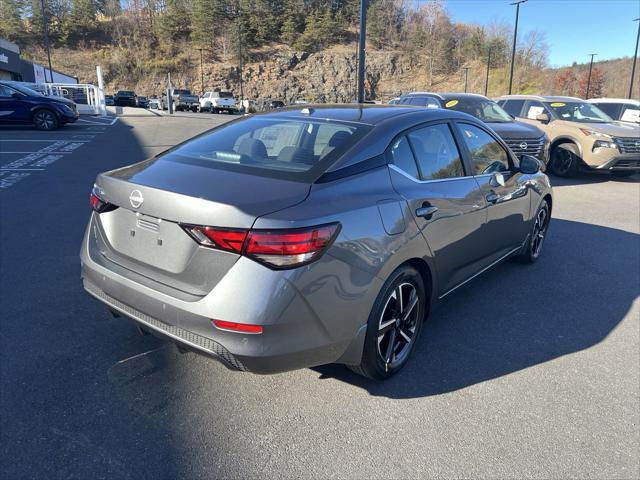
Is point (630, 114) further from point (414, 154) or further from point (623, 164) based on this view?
point (414, 154)

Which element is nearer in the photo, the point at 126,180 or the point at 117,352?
the point at 126,180

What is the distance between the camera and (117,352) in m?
3.15

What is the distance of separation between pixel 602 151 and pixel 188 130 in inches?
610

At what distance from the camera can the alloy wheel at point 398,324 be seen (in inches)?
112

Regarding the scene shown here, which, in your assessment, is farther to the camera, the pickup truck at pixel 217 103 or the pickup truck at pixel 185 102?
the pickup truck at pixel 217 103

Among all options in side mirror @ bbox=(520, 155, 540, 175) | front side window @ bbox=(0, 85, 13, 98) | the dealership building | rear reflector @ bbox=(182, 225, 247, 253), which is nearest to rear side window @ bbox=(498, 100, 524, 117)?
side mirror @ bbox=(520, 155, 540, 175)

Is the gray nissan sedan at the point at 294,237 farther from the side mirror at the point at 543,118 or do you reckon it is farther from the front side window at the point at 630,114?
the front side window at the point at 630,114

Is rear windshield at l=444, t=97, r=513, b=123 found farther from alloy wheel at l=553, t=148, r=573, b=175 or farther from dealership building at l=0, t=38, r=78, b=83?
dealership building at l=0, t=38, r=78, b=83

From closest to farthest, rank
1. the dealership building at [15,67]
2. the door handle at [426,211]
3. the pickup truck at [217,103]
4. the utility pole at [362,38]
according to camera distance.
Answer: the door handle at [426,211] → the utility pole at [362,38] → the dealership building at [15,67] → the pickup truck at [217,103]

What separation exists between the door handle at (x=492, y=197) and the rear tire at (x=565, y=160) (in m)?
8.28

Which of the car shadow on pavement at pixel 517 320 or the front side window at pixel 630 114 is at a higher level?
the front side window at pixel 630 114

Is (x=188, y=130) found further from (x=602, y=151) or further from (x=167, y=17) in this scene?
(x=167, y=17)

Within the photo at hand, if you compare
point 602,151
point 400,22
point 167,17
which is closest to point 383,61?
point 400,22

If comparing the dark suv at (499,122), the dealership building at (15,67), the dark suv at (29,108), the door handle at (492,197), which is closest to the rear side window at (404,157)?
the door handle at (492,197)
